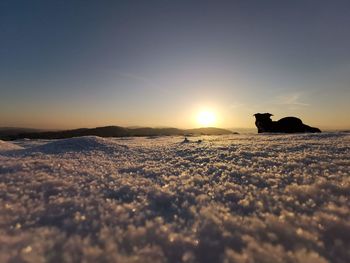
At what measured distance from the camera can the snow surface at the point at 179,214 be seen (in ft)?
12.1

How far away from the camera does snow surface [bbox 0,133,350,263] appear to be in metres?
3.70

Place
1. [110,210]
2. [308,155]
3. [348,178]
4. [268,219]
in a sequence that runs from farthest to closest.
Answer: [308,155] → [348,178] → [110,210] → [268,219]

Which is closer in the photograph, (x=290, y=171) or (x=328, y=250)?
A: (x=328, y=250)

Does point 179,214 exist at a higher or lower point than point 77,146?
lower

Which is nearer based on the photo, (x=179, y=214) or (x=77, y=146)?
(x=179, y=214)

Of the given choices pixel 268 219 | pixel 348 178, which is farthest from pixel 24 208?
pixel 348 178

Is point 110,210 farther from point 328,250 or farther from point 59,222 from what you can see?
point 328,250

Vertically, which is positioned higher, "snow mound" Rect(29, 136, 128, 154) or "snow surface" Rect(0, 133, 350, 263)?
"snow mound" Rect(29, 136, 128, 154)

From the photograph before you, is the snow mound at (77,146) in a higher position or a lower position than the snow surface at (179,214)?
higher

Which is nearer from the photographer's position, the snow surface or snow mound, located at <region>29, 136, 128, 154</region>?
the snow surface

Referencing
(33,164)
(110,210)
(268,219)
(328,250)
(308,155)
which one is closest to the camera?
(328,250)

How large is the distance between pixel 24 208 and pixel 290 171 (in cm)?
638

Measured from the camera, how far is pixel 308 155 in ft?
31.2

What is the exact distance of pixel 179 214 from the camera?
4906 millimetres
